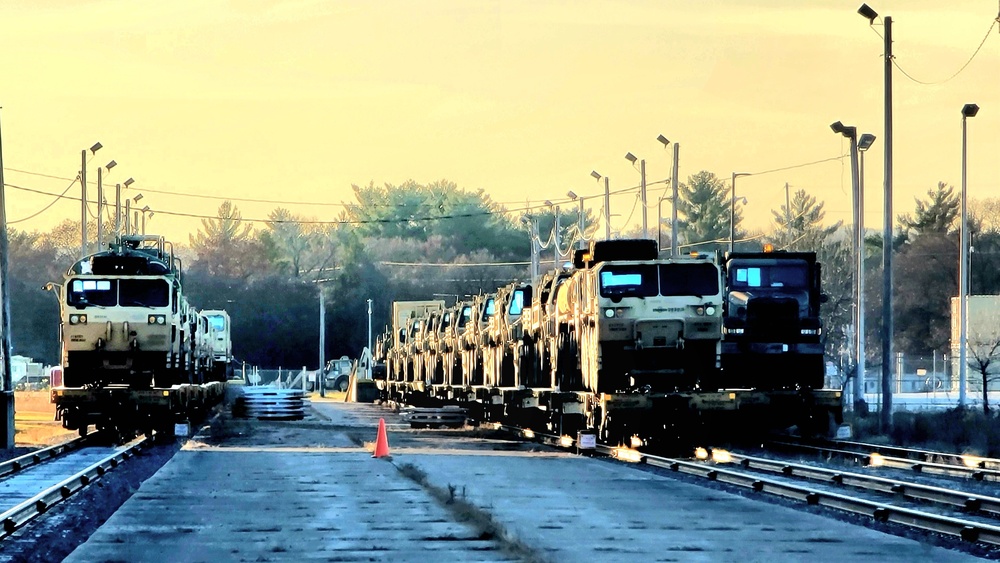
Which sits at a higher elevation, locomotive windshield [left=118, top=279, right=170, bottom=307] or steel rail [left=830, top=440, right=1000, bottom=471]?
locomotive windshield [left=118, top=279, right=170, bottom=307]

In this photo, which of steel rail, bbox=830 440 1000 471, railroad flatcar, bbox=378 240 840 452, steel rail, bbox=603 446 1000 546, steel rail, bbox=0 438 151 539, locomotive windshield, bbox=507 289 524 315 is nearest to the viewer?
steel rail, bbox=603 446 1000 546

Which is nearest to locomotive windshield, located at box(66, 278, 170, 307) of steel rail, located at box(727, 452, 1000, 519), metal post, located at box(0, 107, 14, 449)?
metal post, located at box(0, 107, 14, 449)

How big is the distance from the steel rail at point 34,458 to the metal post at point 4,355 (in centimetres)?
139

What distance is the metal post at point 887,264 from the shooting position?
3709 cm

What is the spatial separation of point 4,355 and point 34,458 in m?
9.10

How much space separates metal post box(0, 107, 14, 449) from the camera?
116 feet

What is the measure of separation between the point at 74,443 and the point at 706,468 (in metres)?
16.8

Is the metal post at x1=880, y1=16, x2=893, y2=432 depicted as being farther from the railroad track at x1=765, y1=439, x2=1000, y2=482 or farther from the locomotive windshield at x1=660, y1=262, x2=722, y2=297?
the locomotive windshield at x1=660, y1=262, x2=722, y2=297

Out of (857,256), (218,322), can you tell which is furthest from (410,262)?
→ (857,256)

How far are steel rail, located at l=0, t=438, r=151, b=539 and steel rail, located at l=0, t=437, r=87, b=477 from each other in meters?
1.41

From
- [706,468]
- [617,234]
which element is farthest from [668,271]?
[617,234]

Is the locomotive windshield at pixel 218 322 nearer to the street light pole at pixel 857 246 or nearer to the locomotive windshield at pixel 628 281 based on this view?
the street light pole at pixel 857 246

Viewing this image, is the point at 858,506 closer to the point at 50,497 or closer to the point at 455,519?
the point at 455,519

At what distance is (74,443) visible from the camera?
3603 cm
